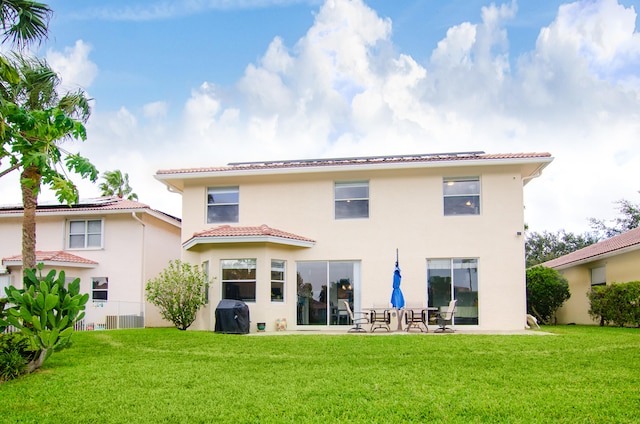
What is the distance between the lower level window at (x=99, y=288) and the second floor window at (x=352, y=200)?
10448 mm

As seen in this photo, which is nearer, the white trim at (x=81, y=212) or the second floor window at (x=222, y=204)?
the second floor window at (x=222, y=204)

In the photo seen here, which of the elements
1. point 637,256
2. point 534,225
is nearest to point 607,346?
point 637,256

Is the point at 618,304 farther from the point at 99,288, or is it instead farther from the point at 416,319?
the point at 99,288

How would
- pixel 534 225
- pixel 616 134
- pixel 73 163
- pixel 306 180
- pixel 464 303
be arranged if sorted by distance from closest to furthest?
1. pixel 73 163
2. pixel 464 303
3. pixel 306 180
4. pixel 616 134
5. pixel 534 225

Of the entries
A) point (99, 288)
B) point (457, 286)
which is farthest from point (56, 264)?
point (457, 286)

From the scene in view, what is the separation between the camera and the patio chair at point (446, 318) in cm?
1705

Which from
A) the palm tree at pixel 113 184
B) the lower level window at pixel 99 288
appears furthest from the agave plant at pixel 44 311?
the palm tree at pixel 113 184

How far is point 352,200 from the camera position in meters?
19.7

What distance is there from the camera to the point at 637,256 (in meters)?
20.8

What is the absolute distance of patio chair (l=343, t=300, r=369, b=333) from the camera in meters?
17.7

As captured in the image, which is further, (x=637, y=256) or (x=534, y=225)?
(x=534, y=225)

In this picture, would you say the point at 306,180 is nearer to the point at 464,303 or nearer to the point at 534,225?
the point at 464,303

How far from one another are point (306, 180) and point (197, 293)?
5.25 m

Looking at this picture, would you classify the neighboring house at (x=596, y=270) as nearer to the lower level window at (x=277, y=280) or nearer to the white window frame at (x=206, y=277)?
the lower level window at (x=277, y=280)
